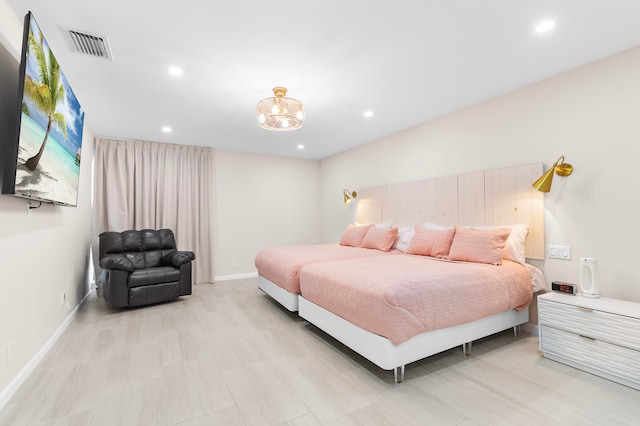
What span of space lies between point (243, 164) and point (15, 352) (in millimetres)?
4220

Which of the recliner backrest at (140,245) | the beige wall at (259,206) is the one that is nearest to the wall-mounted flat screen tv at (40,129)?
the recliner backrest at (140,245)

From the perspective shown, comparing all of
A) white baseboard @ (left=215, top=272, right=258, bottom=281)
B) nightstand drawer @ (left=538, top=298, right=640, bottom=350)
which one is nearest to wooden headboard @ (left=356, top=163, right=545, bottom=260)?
nightstand drawer @ (left=538, top=298, right=640, bottom=350)

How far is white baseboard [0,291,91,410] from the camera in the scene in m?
1.78

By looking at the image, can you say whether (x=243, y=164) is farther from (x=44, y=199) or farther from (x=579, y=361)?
(x=579, y=361)

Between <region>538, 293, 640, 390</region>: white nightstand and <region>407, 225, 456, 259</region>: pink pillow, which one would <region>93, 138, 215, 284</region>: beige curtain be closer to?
<region>407, 225, 456, 259</region>: pink pillow

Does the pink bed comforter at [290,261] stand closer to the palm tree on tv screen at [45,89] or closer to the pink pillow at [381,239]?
the pink pillow at [381,239]

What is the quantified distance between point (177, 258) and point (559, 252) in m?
4.37

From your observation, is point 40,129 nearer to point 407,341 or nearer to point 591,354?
point 407,341

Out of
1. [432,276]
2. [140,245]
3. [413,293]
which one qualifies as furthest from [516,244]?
[140,245]

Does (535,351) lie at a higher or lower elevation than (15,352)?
lower

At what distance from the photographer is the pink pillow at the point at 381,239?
3.97m

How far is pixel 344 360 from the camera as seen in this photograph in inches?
91.7

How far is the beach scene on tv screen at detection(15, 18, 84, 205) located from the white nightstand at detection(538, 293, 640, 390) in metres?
3.80

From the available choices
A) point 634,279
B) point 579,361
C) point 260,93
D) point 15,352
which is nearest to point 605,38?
point 634,279
